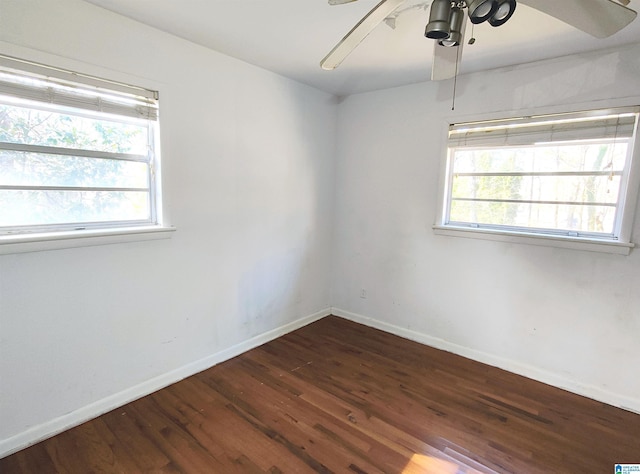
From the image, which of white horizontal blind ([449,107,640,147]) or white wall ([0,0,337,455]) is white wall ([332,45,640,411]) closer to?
white horizontal blind ([449,107,640,147])

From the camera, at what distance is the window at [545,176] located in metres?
2.28

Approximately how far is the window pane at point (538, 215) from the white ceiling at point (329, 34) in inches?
42.4

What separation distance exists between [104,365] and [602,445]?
120 inches

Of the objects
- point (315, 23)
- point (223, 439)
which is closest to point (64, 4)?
point (315, 23)

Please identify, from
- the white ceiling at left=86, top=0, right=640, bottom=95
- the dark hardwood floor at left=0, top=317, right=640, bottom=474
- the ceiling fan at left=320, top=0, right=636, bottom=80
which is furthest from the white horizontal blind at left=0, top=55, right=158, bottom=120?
the dark hardwood floor at left=0, top=317, right=640, bottom=474

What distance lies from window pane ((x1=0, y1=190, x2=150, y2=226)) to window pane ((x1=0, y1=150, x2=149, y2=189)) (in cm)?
6

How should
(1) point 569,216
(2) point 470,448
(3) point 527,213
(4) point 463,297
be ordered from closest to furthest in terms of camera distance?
(2) point 470,448 → (1) point 569,216 → (3) point 527,213 → (4) point 463,297

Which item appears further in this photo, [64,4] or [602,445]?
[602,445]

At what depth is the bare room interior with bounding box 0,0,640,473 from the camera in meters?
1.78

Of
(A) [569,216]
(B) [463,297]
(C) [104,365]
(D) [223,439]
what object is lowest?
(D) [223,439]

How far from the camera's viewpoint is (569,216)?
2.47 m

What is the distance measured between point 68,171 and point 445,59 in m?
2.21

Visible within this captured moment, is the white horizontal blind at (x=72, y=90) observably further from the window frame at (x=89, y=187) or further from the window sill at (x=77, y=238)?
the window sill at (x=77, y=238)

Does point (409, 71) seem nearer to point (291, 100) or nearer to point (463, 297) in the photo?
point (291, 100)
